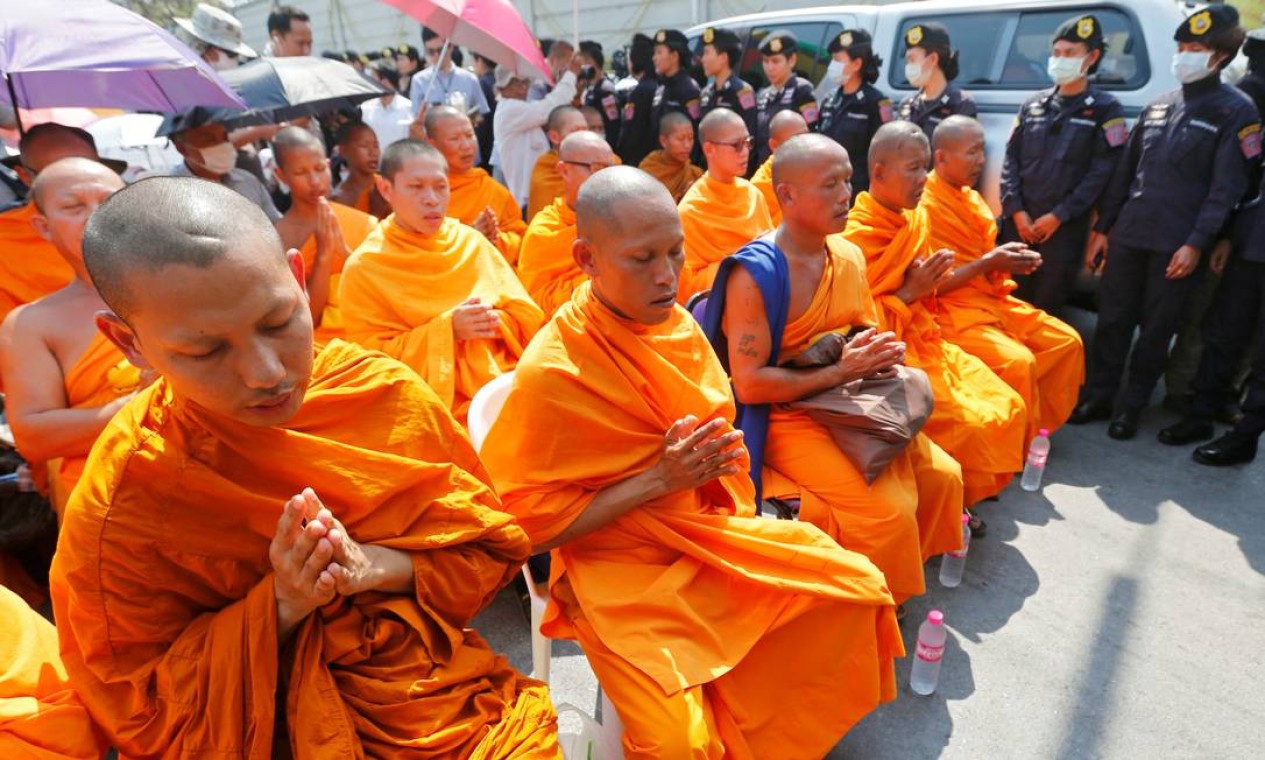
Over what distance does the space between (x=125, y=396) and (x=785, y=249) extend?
2.43 meters

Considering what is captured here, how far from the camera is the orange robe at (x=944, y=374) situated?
3473 millimetres

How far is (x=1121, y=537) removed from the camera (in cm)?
369

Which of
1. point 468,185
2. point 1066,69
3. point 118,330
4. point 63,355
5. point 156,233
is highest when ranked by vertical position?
point 156,233

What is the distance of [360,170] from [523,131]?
307 centimetres

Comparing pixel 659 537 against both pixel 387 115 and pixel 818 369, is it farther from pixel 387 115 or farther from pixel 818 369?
pixel 387 115

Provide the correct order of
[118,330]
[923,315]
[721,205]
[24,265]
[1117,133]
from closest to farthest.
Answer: [118,330] < [24,265] < [923,315] < [1117,133] < [721,205]

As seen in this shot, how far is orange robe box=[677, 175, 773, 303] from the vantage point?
4.58 m

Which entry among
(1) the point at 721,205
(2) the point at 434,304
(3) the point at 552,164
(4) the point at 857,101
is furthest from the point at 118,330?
(4) the point at 857,101

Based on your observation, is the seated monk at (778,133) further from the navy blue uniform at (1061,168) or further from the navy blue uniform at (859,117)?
the navy blue uniform at (1061,168)

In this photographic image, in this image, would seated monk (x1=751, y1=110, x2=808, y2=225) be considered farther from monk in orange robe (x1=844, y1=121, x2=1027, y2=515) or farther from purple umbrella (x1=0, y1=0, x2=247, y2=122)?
purple umbrella (x1=0, y1=0, x2=247, y2=122)

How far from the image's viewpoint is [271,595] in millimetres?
1463

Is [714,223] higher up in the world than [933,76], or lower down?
lower down

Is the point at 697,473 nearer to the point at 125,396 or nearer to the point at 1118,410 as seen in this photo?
the point at 125,396

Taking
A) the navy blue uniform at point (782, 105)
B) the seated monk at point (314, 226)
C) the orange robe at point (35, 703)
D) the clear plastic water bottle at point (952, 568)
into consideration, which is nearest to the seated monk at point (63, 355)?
the orange robe at point (35, 703)
